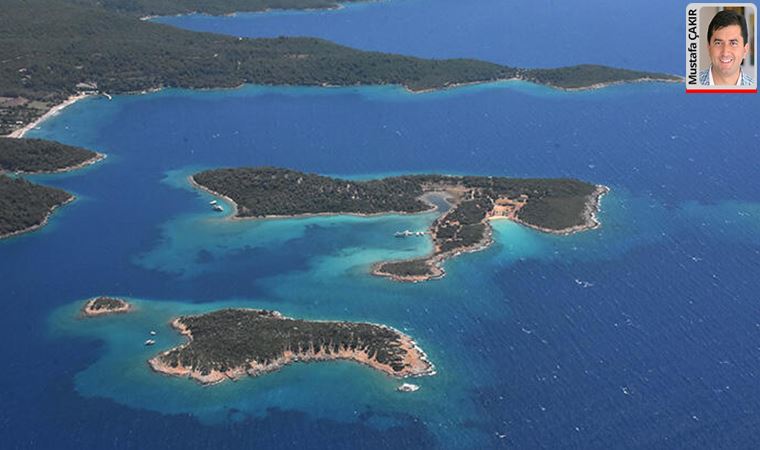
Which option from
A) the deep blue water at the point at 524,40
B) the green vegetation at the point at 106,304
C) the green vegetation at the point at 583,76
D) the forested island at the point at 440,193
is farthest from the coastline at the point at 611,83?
the green vegetation at the point at 106,304

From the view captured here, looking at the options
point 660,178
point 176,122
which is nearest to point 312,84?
point 176,122

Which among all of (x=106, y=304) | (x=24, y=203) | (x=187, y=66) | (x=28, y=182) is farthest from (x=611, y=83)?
(x=106, y=304)

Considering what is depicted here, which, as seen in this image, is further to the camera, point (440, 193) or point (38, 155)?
point (38, 155)

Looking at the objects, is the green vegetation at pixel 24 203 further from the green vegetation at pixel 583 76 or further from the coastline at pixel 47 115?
the green vegetation at pixel 583 76

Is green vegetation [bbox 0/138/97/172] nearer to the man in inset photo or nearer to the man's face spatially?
the man in inset photo

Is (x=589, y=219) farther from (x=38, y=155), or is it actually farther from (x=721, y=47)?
(x=38, y=155)

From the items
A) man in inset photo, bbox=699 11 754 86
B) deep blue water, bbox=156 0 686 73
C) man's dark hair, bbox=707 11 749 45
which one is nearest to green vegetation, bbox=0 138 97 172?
deep blue water, bbox=156 0 686 73

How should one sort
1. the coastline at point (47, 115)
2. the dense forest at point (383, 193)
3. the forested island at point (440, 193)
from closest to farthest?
1. the forested island at point (440, 193)
2. the dense forest at point (383, 193)
3. the coastline at point (47, 115)
